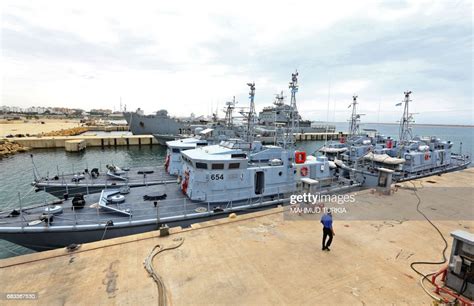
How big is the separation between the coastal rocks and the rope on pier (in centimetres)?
3892

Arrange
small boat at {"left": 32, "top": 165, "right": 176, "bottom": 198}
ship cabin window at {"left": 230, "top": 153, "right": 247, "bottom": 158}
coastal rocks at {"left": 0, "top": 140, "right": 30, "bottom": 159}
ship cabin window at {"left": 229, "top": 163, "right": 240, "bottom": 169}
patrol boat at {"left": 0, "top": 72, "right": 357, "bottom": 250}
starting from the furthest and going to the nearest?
→ coastal rocks at {"left": 0, "top": 140, "right": 30, "bottom": 159}
small boat at {"left": 32, "top": 165, "right": 176, "bottom": 198}
ship cabin window at {"left": 230, "top": 153, "right": 247, "bottom": 158}
ship cabin window at {"left": 229, "top": 163, "right": 240, "bottom": 169}
patrol boat at {"left": 0, "top": 72, "right": 357, "bottom": 250}

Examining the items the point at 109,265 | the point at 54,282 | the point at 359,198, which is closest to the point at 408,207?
the point at 359,198

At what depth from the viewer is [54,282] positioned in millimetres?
5355

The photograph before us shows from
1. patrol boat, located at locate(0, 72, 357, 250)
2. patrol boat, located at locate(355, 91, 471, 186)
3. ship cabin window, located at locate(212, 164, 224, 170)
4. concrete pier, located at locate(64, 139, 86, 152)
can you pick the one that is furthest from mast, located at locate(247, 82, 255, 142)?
concrete pier, located at locate(64, 139, 86, 152)

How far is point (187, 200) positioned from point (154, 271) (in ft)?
21.9

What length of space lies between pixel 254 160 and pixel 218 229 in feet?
21.4

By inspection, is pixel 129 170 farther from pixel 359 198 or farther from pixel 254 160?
pixel 359 198

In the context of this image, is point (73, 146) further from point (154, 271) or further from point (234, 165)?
point (154, 271)

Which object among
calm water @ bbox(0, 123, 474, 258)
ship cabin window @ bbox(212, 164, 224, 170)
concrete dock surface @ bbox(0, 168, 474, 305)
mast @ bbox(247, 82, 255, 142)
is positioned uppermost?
mast @ bbox(247, 82, 255, 142)

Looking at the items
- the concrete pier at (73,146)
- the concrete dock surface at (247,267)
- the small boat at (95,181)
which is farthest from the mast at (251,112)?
the concrete pier at (73,146)

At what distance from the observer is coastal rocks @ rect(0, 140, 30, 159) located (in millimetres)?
32325

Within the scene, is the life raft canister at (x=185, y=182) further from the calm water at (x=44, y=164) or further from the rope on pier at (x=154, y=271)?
the calm water at (x=44, y=164)

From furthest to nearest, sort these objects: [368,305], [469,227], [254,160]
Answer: [254,160] → [469,227] → [368,305]

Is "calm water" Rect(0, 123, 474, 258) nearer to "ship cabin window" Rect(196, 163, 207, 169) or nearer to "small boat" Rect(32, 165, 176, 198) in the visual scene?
"small boat" Rect(32, 165, 176, 198)
